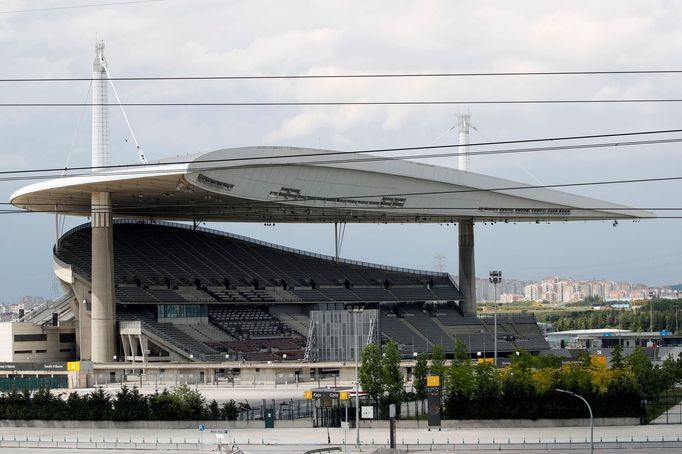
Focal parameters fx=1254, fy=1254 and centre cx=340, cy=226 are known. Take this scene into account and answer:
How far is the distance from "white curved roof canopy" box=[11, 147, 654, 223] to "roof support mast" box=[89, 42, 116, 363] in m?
2.57

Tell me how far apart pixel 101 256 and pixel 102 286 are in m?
2.33

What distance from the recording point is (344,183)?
326 ft

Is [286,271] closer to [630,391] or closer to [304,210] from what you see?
[304,210]

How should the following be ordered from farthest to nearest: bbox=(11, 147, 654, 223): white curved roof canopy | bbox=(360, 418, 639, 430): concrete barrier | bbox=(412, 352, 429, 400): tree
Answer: bbox=(11, 147, 654, 223): white curved roof canopy < bbox=(412, 352, 429, 400): tree < bbox=(360, 418, 639, 430): concrete barrier

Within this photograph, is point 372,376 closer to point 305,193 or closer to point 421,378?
point 421,378

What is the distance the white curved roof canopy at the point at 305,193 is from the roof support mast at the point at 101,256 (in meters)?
2.57

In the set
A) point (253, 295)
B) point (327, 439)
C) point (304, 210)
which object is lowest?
point (327, 439)

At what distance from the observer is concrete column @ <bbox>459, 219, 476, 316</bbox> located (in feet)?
401

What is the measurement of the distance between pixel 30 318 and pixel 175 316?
588 inches

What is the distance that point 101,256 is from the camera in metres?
97.4

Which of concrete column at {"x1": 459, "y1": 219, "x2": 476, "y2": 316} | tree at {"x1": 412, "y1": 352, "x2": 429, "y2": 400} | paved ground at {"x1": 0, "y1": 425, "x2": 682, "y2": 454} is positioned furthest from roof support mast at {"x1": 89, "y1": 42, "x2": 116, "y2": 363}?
concrete column at {"x1": 459, "y1": 219, "x2": 476, "y2": 316}

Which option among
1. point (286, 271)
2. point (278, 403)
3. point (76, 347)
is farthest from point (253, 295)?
point (278, 403)

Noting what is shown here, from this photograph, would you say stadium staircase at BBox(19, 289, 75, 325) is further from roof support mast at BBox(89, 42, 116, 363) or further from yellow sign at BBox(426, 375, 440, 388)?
yellow sign at BBox(426, 375, 440, 388)

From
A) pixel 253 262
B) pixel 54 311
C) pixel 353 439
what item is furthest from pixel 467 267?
pixel 353 439
